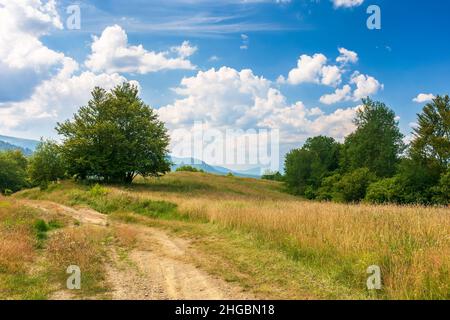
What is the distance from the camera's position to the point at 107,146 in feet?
135

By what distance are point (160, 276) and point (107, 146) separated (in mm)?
35723

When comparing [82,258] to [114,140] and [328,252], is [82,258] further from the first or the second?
[114,140]

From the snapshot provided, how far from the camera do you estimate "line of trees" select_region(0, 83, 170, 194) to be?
40.0 m

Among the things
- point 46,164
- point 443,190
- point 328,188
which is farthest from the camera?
point 328,188

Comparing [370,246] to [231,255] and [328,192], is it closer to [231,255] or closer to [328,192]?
[231,255]

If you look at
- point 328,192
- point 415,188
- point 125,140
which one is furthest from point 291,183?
point 125,140

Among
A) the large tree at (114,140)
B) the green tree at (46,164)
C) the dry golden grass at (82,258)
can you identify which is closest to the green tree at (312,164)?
the large tree at (114,140)

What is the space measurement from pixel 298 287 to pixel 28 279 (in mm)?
6006

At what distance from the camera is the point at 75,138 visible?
4078cm

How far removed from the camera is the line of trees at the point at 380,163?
42656 mm

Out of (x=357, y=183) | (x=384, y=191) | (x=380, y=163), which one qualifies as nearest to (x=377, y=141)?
(x=380, y=163)

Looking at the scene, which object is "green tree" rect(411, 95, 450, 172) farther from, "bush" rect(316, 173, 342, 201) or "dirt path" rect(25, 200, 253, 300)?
"dirt path" rect(25, 200, 253, 300)

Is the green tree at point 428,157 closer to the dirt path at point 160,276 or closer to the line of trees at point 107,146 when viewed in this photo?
the line of trees at point 107,146

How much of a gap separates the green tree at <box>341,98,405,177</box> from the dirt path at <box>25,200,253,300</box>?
5196 cm
